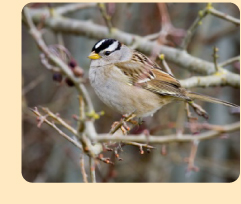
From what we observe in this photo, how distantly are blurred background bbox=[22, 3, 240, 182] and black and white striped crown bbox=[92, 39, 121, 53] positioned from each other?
1.12 meters

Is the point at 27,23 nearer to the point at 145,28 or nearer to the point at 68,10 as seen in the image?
the point at 68,10

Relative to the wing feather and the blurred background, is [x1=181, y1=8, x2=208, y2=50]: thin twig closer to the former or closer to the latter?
the wing feather

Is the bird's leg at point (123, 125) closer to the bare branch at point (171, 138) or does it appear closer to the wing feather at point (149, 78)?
the bare branch at point (171, 138)

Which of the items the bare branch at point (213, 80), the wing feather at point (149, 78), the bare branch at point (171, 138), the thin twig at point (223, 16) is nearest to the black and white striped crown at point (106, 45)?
the wing feather at point (149, 78)

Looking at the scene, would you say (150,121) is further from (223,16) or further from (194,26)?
(223,16)

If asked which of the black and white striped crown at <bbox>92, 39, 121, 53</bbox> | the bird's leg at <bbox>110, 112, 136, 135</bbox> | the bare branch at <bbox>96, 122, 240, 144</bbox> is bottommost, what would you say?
the bird's leg at <bbox>110, 112, 136, 135</bbox>

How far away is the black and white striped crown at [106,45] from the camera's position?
87.2 inches

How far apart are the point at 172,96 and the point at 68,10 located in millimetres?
1091

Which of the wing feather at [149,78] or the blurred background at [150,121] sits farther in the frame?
the blurred background at [150,121]

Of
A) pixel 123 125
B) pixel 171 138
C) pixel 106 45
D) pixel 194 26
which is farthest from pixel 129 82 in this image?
pixel 171 138

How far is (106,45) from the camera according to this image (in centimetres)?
225

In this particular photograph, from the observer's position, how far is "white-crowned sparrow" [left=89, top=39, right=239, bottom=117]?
224 centimetres

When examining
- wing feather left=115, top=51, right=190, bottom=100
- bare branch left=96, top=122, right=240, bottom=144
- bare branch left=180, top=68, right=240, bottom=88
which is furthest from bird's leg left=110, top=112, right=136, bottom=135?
bare branch left=180, top=68, right=240, bottom=88

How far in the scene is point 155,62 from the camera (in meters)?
2.55
